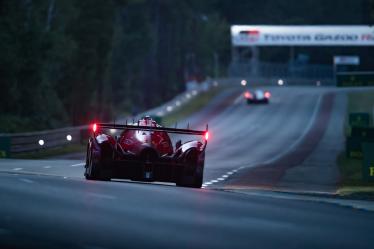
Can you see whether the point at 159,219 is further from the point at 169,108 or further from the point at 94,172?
the point at 169,108

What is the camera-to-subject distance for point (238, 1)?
144625 mm

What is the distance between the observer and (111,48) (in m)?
85.8

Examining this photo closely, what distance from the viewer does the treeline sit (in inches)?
2440

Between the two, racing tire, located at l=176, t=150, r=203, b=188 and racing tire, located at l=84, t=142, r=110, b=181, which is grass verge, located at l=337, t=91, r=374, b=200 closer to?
racing tire, located at l=176, t=150, r=203, b=188

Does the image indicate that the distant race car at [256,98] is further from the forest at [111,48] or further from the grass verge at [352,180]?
the grass verge at [352,180]

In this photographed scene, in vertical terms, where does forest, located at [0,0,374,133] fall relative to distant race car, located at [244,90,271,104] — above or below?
above

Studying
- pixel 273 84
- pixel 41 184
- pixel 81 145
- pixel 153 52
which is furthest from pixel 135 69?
pixel 41 184

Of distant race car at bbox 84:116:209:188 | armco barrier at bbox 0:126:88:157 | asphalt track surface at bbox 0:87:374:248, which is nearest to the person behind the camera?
asphalt track surface at bbox 0:87:374:248

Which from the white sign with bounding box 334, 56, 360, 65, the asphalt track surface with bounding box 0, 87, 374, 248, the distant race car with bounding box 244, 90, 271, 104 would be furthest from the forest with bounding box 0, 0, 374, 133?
the asphalt track surface with bounding box 0, 87, 374, 248

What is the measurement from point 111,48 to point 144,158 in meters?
65.1

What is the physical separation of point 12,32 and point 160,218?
155 ft

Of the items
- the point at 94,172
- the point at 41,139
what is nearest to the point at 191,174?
the point at 94,172

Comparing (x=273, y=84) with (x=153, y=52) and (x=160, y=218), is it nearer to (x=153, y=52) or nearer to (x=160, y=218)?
(x=153, y=52)

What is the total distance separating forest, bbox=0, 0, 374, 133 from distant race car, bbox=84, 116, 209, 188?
2536 cm
